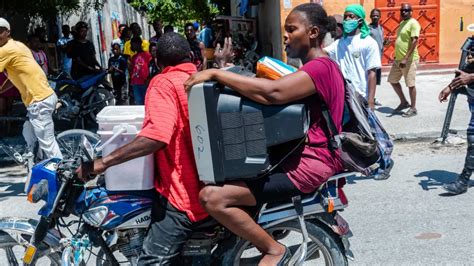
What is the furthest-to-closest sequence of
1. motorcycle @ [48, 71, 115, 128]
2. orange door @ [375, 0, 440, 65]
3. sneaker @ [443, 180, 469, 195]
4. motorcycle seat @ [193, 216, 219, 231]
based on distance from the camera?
orange door @ [375, 0, 440, 65] < motorcycle @ [48, 71, 115, 128] < sneaker @ [443, 180, 469, 195] < motorcycle seat @ [193, 216, 219, 231]

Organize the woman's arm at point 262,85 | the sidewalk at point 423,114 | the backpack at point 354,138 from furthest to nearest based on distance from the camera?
the sidewalk at point 423,114
the backpack at point 354,138
the woman's arm at point 262,85

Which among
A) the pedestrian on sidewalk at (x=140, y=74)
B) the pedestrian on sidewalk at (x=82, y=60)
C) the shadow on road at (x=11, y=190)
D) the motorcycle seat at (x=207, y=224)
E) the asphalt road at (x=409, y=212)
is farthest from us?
the pedestrian on sidewalk at (x=82, y=60)

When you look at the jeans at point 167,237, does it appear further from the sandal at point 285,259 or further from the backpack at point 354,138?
the backpack at point 354,138

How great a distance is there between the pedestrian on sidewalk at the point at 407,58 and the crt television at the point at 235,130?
7076mm

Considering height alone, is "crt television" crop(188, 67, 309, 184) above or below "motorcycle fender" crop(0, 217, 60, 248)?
above

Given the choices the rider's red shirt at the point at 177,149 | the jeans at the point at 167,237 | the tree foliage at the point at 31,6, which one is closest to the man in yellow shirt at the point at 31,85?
the rider's red shirt at the point at 177,149

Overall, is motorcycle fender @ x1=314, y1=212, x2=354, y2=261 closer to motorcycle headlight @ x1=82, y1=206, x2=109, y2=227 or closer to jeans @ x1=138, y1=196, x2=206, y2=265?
jeans @ x1=138, y1=196, x2=206, y2=265

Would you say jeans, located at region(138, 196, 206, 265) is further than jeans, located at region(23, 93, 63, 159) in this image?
No

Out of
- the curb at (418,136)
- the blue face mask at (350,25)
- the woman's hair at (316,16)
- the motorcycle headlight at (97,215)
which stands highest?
the woman's hair at (316,16)

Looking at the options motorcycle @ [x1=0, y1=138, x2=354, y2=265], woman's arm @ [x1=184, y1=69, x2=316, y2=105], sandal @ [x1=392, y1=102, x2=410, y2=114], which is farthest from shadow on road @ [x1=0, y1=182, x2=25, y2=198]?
sandal @ [x1=392, y1=102, x2=410, y2=114]

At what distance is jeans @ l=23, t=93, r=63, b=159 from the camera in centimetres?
623

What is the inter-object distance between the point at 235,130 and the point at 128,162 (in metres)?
0.66

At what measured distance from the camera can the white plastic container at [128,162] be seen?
325 cm

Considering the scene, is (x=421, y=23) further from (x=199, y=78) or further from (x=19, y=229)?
(x=19, y=229)
